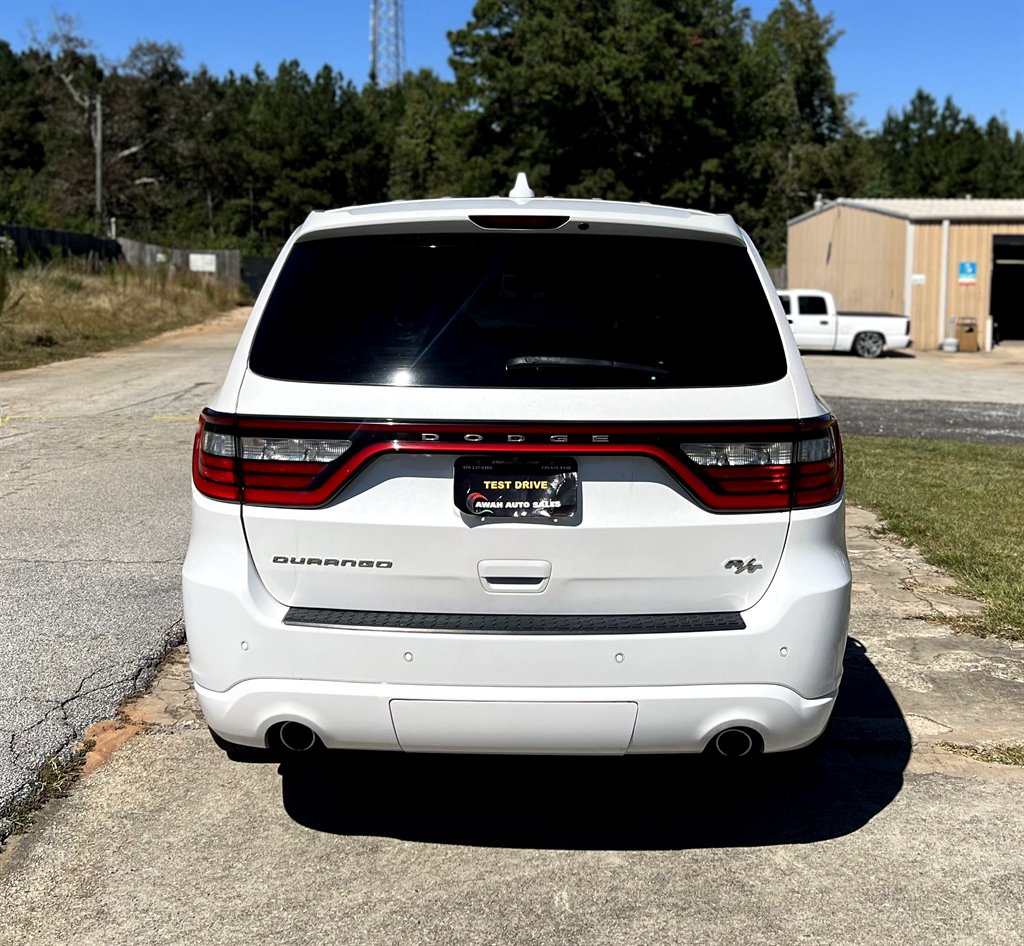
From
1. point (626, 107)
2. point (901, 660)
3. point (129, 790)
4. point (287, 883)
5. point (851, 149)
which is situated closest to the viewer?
point (287, 883)

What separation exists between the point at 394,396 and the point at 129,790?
1.70 meters

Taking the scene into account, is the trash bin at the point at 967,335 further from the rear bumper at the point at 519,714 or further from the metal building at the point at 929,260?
the rear bumper at the point at 519,714

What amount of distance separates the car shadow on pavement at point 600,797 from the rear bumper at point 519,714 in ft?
0.52

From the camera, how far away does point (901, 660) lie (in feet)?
17.0

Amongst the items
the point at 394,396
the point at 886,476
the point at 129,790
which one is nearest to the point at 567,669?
the point at 394,396

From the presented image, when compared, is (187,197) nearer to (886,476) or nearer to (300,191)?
(300,191)

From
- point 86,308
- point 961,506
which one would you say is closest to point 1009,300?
point 86,308

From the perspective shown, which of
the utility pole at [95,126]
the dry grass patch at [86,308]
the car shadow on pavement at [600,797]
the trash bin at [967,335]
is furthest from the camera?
the utility pole at [95,126]

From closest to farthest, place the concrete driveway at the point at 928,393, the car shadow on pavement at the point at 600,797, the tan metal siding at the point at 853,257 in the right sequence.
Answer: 1. the car shadow on pavement at the point at 600,797
2. the concrete driveway at the point at 928,393
3. the tan metal siding at the point at 853,257

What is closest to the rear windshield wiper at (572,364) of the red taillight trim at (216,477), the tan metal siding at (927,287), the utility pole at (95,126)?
the red taillight trim at (216,477)

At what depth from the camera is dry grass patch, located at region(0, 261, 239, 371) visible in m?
22.6

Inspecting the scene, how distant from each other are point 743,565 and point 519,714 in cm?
71

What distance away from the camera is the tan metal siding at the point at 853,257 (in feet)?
112

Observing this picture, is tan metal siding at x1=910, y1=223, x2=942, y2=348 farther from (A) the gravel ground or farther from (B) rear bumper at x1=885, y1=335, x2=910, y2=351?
(A) the gravel ground
